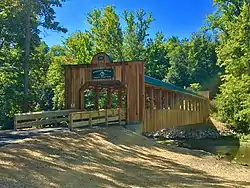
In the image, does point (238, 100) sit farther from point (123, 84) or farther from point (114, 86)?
point (123, 84)

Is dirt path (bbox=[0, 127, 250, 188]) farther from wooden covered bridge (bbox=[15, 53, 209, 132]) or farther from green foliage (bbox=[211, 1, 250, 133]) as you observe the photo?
green foliage (bbox=[211, 1, 250, 133])

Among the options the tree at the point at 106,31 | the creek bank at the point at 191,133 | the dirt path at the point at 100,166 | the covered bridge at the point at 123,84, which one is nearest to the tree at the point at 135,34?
the tree at the point at 106,31

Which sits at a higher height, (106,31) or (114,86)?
(106,31)

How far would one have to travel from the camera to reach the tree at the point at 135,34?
47.8 metres

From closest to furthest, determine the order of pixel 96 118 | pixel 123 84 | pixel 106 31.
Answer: pixel 96 118, pixel 123 84, pixel 106 31

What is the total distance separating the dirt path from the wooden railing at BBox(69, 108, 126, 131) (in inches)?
47.6

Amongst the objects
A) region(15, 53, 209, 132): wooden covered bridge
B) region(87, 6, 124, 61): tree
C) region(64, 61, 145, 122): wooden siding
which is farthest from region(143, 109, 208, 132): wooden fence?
region(87, 6, 124, 61): tree

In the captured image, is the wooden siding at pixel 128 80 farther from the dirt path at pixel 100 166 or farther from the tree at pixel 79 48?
the tree at pixel 79 48

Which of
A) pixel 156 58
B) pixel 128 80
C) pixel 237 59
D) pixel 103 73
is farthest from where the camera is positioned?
pixel 156 58

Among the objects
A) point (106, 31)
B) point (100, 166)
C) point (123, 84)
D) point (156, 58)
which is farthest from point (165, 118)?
point (156, 58)

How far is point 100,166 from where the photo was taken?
Result: 32.3ft

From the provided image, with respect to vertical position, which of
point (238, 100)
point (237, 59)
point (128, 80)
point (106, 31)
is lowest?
point (238, 100)

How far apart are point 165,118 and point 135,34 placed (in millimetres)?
27218

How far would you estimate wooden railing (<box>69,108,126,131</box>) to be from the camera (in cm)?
1568
